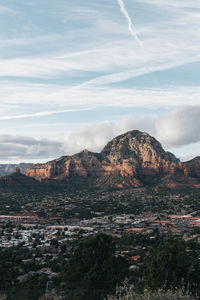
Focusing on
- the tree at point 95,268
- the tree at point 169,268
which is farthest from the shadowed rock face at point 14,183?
the tree at point 169,268

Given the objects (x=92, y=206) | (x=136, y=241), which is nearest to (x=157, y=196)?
(x=92, y=206)

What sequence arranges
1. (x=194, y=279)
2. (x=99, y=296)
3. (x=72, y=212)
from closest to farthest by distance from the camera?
(x=99, y=296) → (x=194, y=279) → (x=72, y=212)

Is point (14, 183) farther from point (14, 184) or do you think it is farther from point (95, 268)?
point (95, 268)

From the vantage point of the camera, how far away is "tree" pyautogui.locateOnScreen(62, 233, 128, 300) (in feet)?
75.1

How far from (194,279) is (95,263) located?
7.69 m

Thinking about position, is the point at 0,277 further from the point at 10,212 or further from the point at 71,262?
the point at 10,212

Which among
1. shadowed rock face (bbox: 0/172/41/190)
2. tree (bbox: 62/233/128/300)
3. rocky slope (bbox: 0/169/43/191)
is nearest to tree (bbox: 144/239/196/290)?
tree (bbox: 62/233/128/300)

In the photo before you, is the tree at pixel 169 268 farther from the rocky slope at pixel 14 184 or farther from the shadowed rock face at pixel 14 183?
the shadowed rock face at pixel 14 183

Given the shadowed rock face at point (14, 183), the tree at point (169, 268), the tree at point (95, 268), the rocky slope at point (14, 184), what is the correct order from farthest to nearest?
the shadowed rock face at point (14, 183)
the rocky slope at point (14, 184)
the tree at point (169, 268)
the tree at point (95, 268)

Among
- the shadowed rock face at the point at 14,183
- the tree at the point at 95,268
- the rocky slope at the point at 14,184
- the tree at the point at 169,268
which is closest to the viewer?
the tree at the point at 95,268

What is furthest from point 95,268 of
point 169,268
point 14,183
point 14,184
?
point 14,183

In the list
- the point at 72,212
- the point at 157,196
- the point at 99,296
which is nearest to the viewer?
the point at 99,296

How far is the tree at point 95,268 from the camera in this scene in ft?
75.1

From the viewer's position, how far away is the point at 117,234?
66.6 m
